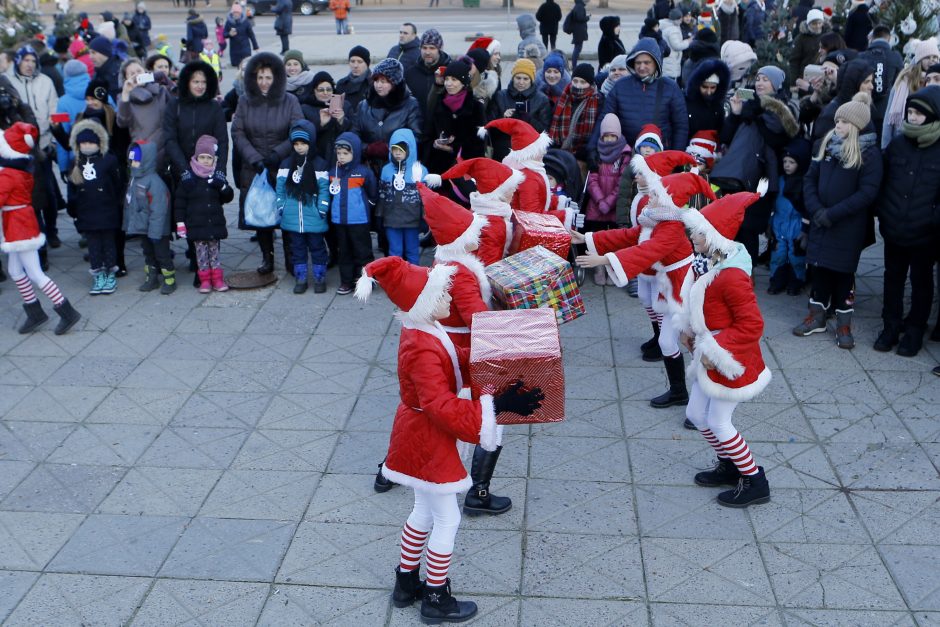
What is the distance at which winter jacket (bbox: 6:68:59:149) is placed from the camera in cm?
1124

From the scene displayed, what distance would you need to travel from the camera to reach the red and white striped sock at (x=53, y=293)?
877 centimetres

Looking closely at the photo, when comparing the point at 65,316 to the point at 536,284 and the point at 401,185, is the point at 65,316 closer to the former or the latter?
the point at 401,185

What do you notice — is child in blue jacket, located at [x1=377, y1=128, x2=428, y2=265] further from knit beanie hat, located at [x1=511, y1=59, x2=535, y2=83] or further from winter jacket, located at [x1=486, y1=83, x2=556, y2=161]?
knit beanie hat, located at [x1=511, y1=59, x2=535, y2=83]

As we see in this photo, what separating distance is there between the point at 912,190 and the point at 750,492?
3.30 metres

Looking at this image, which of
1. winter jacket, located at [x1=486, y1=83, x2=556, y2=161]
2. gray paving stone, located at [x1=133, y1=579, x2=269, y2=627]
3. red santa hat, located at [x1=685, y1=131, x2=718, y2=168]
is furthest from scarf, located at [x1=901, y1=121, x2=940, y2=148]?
gray paving stone, located at [x1=133, y1=579, x2=269, y2=627]

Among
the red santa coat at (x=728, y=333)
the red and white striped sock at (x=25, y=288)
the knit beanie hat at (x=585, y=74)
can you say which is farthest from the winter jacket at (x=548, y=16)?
the red santa coat at (x=728, y=333)

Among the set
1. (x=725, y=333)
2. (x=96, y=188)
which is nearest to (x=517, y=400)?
(x=725, y=333)

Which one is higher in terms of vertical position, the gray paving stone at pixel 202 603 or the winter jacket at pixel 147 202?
the winter jacket at pixel 147 202

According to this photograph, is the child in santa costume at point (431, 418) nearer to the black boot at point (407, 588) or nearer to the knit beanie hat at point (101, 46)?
the black boot at point (407, 588)

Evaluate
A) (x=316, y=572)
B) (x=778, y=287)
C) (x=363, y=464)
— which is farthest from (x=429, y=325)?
(x=778, y=287)

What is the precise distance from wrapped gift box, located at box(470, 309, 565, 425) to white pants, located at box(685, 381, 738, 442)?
151 centimetres

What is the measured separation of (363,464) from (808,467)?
297cm

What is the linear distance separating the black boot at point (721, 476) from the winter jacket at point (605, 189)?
370cm

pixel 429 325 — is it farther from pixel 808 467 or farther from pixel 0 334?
pixel 0 334
